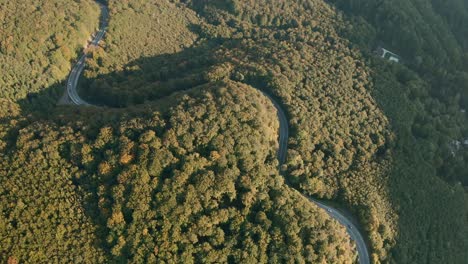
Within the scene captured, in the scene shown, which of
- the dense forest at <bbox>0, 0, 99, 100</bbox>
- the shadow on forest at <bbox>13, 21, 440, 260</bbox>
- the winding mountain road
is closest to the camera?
the winding mountain road

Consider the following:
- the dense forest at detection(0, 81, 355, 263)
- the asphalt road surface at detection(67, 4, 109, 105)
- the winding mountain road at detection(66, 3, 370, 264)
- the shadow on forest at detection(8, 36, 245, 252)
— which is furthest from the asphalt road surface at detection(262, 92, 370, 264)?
the asphalt road surface at detection(67, 4, 109, 105)

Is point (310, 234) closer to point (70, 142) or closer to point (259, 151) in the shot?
point (259, 151)

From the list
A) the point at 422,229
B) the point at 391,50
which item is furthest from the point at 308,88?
the point at 391,50

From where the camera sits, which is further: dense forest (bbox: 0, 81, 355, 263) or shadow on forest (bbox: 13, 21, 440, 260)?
shadow on forest (bbox: 13, 21, 440, 260)

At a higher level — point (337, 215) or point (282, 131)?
point (282, 131)

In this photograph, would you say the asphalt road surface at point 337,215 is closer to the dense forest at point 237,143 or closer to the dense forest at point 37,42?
the dense forest at point 237,143

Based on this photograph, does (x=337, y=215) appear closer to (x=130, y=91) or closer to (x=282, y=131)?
(x=282, y=131)

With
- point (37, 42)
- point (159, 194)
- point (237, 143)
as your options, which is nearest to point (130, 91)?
point (37, 42)

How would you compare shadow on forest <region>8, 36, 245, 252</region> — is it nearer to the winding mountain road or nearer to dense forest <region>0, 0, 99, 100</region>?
the winding mountain road
